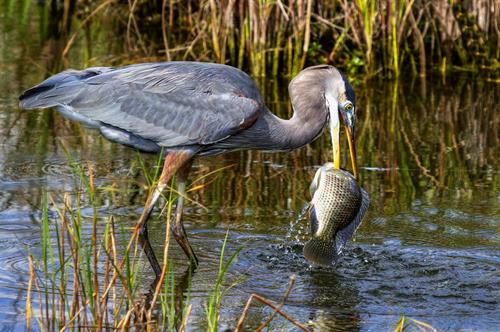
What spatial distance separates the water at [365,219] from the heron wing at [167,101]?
658 mm

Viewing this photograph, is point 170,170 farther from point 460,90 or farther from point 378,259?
point 460,90

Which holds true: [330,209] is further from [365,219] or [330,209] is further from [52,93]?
[52,93]

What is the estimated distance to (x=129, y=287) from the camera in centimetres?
419

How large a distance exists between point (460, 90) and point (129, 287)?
7425mm

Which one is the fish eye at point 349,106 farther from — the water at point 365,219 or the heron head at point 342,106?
the water at point 365,219

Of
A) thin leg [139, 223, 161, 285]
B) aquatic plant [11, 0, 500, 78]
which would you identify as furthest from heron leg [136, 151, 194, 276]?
aquatic plant [11, 0, 500, 78]

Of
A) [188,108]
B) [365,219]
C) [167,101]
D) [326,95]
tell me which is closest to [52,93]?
[167,101]

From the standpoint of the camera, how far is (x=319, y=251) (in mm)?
5656

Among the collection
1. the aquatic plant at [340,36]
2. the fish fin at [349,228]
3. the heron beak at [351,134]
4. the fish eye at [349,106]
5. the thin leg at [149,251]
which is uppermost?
the aquatic plant at [340,36]

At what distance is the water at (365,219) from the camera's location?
17.8 feet

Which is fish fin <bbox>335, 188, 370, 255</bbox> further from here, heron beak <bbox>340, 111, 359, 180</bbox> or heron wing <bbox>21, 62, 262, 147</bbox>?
heron wing <bbox>21, 62, 262, 147</bbox>

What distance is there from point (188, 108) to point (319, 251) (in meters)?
1.30

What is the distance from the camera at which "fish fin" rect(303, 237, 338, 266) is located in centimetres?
565

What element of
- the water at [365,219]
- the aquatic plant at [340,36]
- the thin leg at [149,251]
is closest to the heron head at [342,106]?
the water at [365,219]
